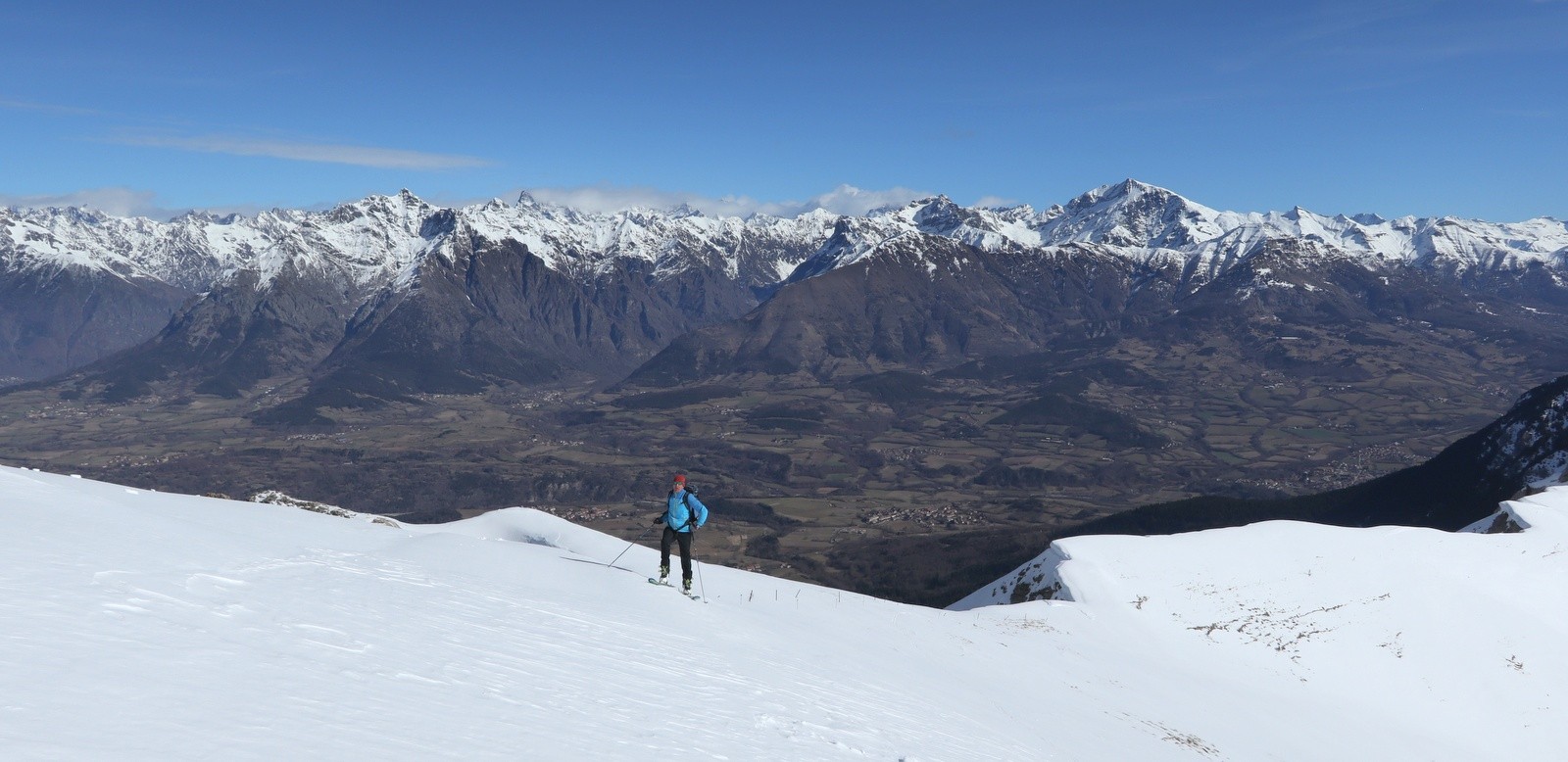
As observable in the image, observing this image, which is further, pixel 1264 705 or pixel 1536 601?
pixel 1536 601

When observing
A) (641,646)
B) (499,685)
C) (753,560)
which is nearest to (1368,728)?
(641,646)

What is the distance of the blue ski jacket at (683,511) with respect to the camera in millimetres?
22828

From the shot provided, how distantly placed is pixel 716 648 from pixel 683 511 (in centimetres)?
510

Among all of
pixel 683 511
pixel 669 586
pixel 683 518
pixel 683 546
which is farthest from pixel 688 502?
pixel 669 586

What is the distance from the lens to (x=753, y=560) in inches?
5138

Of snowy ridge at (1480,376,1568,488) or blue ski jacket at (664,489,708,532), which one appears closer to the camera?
blue ski jacket at (664,489,708,532)

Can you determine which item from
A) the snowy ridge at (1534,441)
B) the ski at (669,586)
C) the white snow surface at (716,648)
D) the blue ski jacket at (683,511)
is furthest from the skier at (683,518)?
the snowy ridge at (1534,441)

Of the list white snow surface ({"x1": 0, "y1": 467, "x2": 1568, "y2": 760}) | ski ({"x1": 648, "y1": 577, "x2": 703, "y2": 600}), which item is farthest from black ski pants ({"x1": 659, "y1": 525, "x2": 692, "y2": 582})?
white snow surface ({"x1": 0, "y1": 467, "x2": 1568, "y2": 760})

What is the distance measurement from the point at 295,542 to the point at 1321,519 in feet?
367

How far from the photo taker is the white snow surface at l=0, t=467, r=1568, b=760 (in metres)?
10.7

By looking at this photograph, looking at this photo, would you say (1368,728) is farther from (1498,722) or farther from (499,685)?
(499,685)

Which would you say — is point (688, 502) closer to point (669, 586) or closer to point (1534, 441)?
point (669, 586)

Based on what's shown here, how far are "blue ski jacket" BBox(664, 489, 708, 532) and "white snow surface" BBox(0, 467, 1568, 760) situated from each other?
1.89m

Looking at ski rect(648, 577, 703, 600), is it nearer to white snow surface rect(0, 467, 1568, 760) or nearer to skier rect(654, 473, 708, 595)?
skier rect(654, 473, 708, 595)
